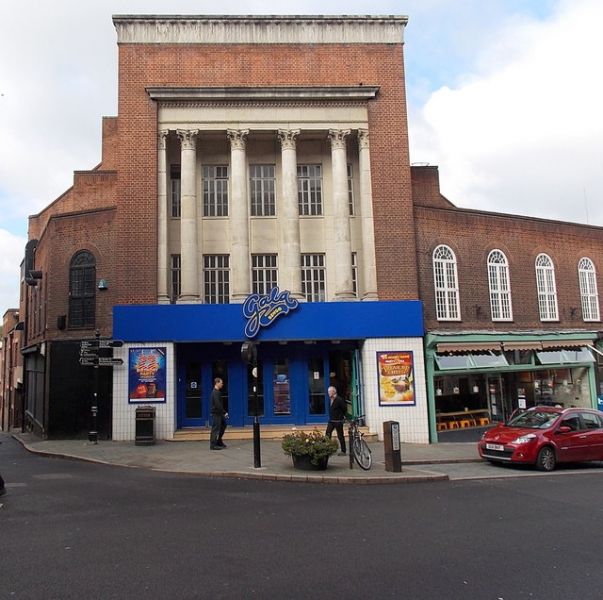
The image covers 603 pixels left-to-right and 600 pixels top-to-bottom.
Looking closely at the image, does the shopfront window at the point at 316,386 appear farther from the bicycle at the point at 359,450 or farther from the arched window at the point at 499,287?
the arched window at the point at 499,287

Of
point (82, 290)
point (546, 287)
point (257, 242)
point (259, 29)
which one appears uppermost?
point (259, 29)

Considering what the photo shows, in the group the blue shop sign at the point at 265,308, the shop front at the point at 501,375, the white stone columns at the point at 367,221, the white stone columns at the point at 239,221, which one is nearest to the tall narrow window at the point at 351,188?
the white stone columns at the point at 367,221

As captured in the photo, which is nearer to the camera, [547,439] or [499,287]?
[547,439]

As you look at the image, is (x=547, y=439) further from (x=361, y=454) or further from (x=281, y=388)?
(x=281, y=388)

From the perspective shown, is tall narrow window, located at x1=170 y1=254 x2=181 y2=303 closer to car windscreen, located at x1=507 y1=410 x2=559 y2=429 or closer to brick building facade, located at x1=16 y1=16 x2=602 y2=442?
brick building facade, located at x1=16 y1=16 x2=602 y2=442

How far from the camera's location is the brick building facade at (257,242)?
1797 cm

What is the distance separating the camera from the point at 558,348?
21109 mm

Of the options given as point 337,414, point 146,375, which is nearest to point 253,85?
point 146,375

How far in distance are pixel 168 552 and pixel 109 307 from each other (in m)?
12.9

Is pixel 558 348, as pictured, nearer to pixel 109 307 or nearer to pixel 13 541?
pixel 109 307

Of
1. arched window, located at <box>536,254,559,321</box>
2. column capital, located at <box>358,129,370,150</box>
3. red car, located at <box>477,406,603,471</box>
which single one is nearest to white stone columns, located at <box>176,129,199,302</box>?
column capital, located at <box>358,129,370,150</box>

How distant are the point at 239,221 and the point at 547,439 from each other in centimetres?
1123

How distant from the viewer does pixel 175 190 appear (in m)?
20.1

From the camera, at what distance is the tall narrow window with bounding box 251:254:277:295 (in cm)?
1964
